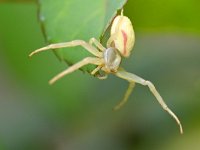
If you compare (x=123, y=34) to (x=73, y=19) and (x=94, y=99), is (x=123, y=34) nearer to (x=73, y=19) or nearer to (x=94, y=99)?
(x=73, y=19)

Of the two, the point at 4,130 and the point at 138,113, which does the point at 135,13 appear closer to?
the point at 138,113

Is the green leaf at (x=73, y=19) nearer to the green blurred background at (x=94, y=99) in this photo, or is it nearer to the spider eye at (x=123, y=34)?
the spider eye at (x=123, y=34)

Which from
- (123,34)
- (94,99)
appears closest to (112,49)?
(123,34)

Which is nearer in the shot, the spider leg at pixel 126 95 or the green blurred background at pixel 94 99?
the spider leg at pixel 126 95

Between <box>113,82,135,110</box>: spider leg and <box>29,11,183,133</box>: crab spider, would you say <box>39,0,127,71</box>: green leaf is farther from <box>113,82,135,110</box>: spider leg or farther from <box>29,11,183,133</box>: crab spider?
<box>113,82,135,110</box>: spider leg

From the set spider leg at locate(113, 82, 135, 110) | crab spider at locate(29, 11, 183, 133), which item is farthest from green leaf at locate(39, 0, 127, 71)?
spider leg at locate(113, 82, 135, 110)

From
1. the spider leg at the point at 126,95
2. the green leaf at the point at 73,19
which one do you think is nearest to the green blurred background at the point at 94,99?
the spider leg at the point at 126,95
